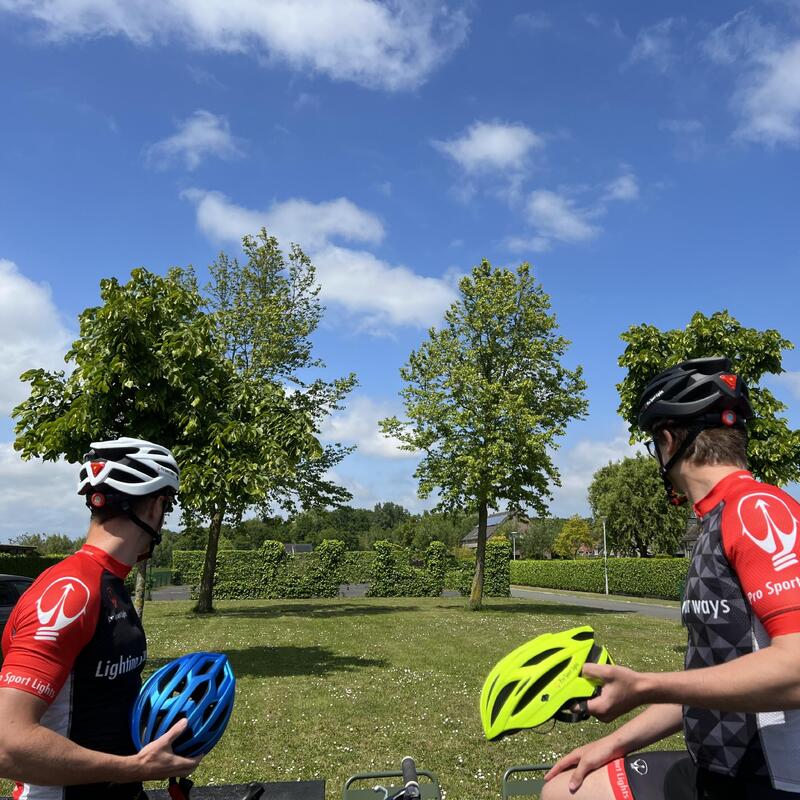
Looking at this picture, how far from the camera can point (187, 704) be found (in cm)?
244

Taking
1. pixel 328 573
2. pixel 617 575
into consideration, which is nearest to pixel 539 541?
pixel 617 575

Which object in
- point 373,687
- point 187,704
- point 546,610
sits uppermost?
point 546,610

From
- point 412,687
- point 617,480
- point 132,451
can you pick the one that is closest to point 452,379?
point 412,687

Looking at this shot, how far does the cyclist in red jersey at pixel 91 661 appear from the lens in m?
2.18

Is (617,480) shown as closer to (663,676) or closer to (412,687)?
(412,687)

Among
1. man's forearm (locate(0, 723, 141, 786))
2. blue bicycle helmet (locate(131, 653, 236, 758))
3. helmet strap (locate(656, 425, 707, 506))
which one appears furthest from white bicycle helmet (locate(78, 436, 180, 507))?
helmet strap (locate(656, 425, 707, 506))

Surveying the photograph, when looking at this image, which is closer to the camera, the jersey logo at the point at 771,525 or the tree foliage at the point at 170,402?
the jersey logo at the point at 771,525

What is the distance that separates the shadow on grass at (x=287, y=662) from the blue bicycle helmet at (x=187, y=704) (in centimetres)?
1153

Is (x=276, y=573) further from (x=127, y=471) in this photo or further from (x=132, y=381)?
(x=127, y=471)

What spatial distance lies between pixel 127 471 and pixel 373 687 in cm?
1086

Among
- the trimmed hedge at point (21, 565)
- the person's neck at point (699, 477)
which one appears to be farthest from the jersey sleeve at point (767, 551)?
the trimmed hedge at point (21, 565)

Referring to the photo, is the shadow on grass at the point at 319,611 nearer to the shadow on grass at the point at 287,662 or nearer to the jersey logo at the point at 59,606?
the shadow on grass at the point at 287,662

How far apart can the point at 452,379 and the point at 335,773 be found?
73.8 ft

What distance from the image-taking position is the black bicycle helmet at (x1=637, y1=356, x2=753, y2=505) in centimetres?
232
